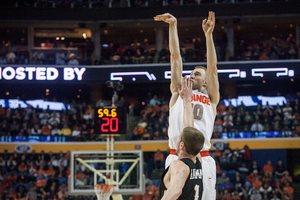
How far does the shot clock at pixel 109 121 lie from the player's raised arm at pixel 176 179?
577 cm

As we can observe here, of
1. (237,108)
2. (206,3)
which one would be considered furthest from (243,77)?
(206,3)

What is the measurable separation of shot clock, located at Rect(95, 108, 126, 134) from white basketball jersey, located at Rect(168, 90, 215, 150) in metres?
4.41

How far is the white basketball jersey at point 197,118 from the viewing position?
510cm

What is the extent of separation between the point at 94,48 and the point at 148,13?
11.6 ft

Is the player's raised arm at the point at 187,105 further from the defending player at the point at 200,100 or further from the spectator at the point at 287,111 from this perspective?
the spectator at the point at 287,111

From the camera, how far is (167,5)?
21531mm

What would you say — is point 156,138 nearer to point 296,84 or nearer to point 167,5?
point 167,5

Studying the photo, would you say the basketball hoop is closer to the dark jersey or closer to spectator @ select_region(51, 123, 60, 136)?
the dark jersey

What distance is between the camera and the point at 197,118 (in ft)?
16.9

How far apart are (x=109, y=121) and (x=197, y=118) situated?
463cm

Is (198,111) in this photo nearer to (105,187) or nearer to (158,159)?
(105,187)

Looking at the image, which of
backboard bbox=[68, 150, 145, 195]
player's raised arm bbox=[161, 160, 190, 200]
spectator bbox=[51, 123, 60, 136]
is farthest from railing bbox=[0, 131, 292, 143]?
player's raised arm bbox=[161, 160, 190, 200]

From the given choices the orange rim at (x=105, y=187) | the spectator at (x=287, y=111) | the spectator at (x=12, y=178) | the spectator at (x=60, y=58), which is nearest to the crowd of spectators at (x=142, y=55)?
the spectator at (x=60, y=58)

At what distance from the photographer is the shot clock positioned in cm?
952
